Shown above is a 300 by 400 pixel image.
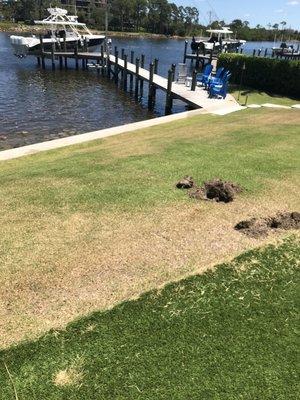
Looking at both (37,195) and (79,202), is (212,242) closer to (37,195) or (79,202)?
(79,202)

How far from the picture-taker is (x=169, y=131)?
17859 mm

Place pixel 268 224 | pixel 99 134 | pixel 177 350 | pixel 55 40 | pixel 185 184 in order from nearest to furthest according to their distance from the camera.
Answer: pixel 177 350 → pixel 268 224 → pixel 185 184 → pixel 99 134 → pixel 55 40

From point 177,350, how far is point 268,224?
386cm

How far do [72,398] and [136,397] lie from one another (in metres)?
0.73

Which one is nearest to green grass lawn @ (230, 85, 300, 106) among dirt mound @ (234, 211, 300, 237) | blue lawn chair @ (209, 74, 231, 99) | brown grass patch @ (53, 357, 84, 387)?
blue lawn chair @ (209, 74, 231, 99)

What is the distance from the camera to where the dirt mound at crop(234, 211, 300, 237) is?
7.89 metres

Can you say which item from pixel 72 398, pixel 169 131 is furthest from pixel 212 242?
pixel 169 131

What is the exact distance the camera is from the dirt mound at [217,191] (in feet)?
30.0

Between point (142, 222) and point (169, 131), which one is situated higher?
point (142, 222)

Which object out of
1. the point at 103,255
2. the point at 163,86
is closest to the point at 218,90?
the point at 163,86

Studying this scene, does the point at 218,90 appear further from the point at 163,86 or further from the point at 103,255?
the point at 103,255

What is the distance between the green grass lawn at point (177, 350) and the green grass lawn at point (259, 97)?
2018cm

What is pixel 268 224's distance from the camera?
8.20 metres

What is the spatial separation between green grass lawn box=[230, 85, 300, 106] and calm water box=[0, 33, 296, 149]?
410 centimetres
